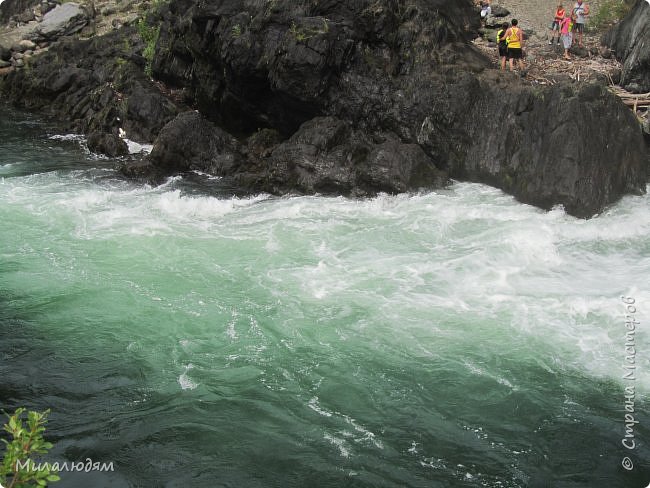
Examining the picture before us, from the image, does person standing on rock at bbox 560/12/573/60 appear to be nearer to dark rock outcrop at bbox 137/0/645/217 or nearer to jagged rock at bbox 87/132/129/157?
dark rock outcrop at bbox 137/0/645/217

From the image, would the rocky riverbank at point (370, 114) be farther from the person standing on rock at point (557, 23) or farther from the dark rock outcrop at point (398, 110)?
the person standing on rock at point (557, 23)

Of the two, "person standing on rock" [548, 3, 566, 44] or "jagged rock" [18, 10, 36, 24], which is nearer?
"person standing on rock" [548, 3, 566, 44]

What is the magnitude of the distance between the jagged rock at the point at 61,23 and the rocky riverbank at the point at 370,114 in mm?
14854

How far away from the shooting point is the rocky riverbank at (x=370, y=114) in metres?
16.0

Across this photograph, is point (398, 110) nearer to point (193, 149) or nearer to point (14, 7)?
point (193, 149)

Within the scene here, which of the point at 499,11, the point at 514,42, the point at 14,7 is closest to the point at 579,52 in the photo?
the point at 514,42

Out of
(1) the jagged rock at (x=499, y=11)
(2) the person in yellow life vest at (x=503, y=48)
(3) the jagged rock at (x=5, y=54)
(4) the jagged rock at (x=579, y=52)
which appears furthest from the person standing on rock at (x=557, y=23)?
(3) the jagged rock at (x=5, y=54)

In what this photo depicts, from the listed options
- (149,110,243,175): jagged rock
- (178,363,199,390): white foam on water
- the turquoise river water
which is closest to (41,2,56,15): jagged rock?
(149,110,243,175): jagged rock

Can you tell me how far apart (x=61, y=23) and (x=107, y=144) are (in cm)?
1781

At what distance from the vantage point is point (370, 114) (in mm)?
18938

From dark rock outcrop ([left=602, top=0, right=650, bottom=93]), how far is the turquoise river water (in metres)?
5.24

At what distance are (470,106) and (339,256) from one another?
6.90 meters

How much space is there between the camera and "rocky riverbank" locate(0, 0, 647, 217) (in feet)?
52.5

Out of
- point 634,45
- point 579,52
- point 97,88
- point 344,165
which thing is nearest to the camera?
point 344,165
